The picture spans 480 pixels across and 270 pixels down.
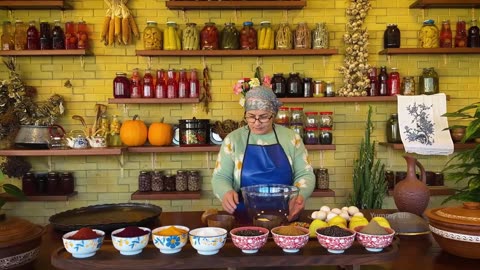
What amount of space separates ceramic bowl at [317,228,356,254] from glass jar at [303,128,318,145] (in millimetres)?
2762

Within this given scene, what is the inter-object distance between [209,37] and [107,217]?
2400 mm

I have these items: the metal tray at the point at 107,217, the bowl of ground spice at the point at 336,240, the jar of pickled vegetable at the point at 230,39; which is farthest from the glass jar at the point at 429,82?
the bowl of ground spice at the point at 336,240

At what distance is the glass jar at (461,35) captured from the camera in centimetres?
451

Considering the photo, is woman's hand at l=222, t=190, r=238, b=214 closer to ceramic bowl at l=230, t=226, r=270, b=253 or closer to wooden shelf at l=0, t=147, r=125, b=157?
ceramic bowl at l=230, t=226, r=270, b=253

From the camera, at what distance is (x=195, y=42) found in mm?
4387

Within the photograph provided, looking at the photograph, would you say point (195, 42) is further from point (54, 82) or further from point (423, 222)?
point (423, 222)

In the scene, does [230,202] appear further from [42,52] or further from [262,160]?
[42,52]

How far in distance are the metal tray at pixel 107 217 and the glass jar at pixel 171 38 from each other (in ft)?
6.89

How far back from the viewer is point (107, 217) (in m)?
2.47

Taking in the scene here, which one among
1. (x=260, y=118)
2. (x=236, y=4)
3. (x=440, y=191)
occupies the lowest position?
(x=440, y=191)

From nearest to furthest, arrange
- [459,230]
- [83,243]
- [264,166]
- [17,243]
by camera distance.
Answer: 1. [83,243]
2. [17,243]
3. [459,230]
4. [264,166]

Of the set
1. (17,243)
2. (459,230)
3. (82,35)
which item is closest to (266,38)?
(82,35)

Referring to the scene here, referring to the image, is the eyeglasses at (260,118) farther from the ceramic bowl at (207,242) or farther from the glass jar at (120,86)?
the glass jar at (120,86)

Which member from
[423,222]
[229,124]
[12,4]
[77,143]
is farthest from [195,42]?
[423,222]
